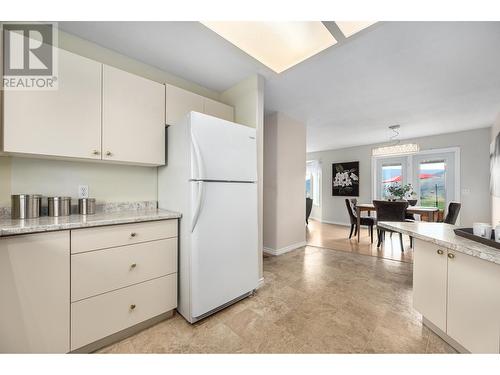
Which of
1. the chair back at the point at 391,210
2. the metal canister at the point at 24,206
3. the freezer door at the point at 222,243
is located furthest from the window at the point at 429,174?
the metal canister at the point at 24,206

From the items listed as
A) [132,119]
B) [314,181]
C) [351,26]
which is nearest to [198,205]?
[132,119]

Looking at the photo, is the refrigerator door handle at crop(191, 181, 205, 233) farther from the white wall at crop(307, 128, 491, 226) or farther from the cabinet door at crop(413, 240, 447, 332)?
the white wall at crop(307, 128, 491, 226)

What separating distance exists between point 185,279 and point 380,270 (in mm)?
2523

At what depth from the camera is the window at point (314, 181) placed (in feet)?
23.1

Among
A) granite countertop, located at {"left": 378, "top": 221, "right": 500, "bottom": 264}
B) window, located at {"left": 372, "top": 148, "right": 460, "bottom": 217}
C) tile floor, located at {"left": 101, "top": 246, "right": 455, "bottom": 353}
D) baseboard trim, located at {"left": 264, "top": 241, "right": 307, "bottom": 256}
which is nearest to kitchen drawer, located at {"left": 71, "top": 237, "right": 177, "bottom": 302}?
tile floor, located at {"left": 101, "top": 246, "right": 455, "bottom": 353}

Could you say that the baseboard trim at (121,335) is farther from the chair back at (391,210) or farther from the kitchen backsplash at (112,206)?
the chair back at (391,210)

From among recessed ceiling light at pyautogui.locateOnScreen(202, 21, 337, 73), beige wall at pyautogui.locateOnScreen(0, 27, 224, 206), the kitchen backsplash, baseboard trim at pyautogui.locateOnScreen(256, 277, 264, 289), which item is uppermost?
recessed ceiling light at pyautogui.locateOnScreen(202, 21, 337, 73)

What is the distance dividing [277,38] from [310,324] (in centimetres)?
262

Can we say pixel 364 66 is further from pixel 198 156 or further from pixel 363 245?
pixel 363 245

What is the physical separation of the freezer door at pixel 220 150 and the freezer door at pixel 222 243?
3.4 inches

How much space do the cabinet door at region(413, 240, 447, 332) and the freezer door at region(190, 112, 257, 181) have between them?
1.48 meters

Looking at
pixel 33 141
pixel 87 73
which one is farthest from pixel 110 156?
pixel 87 73

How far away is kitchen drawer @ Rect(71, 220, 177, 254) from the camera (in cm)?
124
